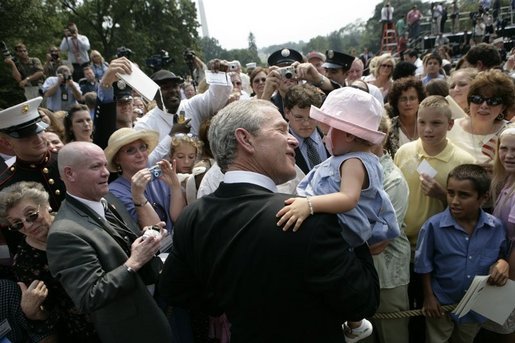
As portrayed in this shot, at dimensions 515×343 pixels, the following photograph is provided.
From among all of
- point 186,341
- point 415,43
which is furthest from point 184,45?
point 186,341

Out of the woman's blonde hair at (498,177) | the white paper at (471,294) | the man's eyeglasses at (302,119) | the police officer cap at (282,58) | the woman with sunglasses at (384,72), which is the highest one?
the police officer cap at (282,58)

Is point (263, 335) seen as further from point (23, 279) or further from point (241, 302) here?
point (23, 279)

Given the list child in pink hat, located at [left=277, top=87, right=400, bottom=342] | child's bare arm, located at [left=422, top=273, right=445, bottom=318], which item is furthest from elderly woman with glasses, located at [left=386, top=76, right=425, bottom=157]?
child in pink hat, located at [left=277, top=87, right=400, bottom=342]

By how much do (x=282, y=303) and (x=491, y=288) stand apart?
6.43 feet

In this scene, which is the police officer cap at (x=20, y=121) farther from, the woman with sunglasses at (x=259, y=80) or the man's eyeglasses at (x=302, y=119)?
the woman with sunglasses at (x=259, y=80)

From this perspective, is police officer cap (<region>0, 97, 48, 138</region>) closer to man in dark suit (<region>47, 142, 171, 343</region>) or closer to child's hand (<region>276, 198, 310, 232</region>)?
man in dark suit (<region>47, 142, 171, 343</region>)

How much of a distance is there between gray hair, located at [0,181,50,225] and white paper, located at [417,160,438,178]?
8.70 feet

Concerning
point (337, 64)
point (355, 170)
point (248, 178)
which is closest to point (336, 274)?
point (248, 178)

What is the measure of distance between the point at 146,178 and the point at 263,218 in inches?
60.5

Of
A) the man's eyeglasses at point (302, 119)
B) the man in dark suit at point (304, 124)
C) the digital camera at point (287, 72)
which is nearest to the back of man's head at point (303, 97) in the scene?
the man in dark suit at point (304, 124)

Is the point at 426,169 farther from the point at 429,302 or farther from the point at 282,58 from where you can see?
the point at 282,58

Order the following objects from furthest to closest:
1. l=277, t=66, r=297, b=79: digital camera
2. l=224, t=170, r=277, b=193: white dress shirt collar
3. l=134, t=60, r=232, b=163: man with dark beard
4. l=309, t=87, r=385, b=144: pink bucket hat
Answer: l=134, t=60, r=232, b=163: man with dark beard
l=277, t=66, r=297, b=79: digital camera
l=309, t=87, r=385, b=144: pink bucket hat
l=224, t=170, r=277, b=193: white dress shirt collar

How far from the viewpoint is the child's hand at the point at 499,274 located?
2721 mm

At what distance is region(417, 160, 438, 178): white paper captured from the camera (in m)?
3.07
